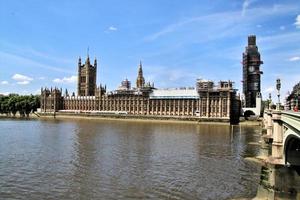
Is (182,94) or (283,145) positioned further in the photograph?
(182,94)

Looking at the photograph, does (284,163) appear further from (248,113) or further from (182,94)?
(248,113)

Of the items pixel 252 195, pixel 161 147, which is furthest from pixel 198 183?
pixel 161 147

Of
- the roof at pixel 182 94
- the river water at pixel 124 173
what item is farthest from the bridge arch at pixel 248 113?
the river water at pixel 124 173

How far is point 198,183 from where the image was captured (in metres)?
34.9

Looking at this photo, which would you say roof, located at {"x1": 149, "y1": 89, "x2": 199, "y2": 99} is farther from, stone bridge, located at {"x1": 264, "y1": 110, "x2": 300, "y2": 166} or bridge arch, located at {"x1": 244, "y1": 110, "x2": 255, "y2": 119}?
stone bridge, located at {"x1": 264, "y1": 110, "x2": 300, "y2": 166}

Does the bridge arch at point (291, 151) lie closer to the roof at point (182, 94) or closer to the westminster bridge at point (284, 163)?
the westminster bridge at point (284, 163)

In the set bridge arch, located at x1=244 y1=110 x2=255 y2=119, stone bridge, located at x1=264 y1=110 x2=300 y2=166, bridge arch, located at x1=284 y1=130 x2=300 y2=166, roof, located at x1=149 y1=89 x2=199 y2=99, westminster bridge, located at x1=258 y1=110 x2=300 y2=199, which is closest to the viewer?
westminster bridge, located at x1=258 y1=110 x2=300 y2=199

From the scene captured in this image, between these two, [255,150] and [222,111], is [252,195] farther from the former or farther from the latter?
[222,111]

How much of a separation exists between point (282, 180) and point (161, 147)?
1270 inches

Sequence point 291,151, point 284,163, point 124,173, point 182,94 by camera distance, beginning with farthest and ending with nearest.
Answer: point 182,94, point 124,173, point 291,151, point 284,163

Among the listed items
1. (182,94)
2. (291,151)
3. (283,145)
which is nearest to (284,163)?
(291,151)

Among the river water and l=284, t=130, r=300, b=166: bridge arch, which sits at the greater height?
l=284, t=130, r=300, b=166: bridge arch

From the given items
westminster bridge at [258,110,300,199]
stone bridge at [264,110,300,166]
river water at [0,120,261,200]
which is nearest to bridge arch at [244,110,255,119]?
river water at [0,120,261,200]

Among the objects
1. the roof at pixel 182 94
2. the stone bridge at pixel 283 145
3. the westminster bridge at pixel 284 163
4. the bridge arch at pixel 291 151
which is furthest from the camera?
the roof at pixel 182 94
